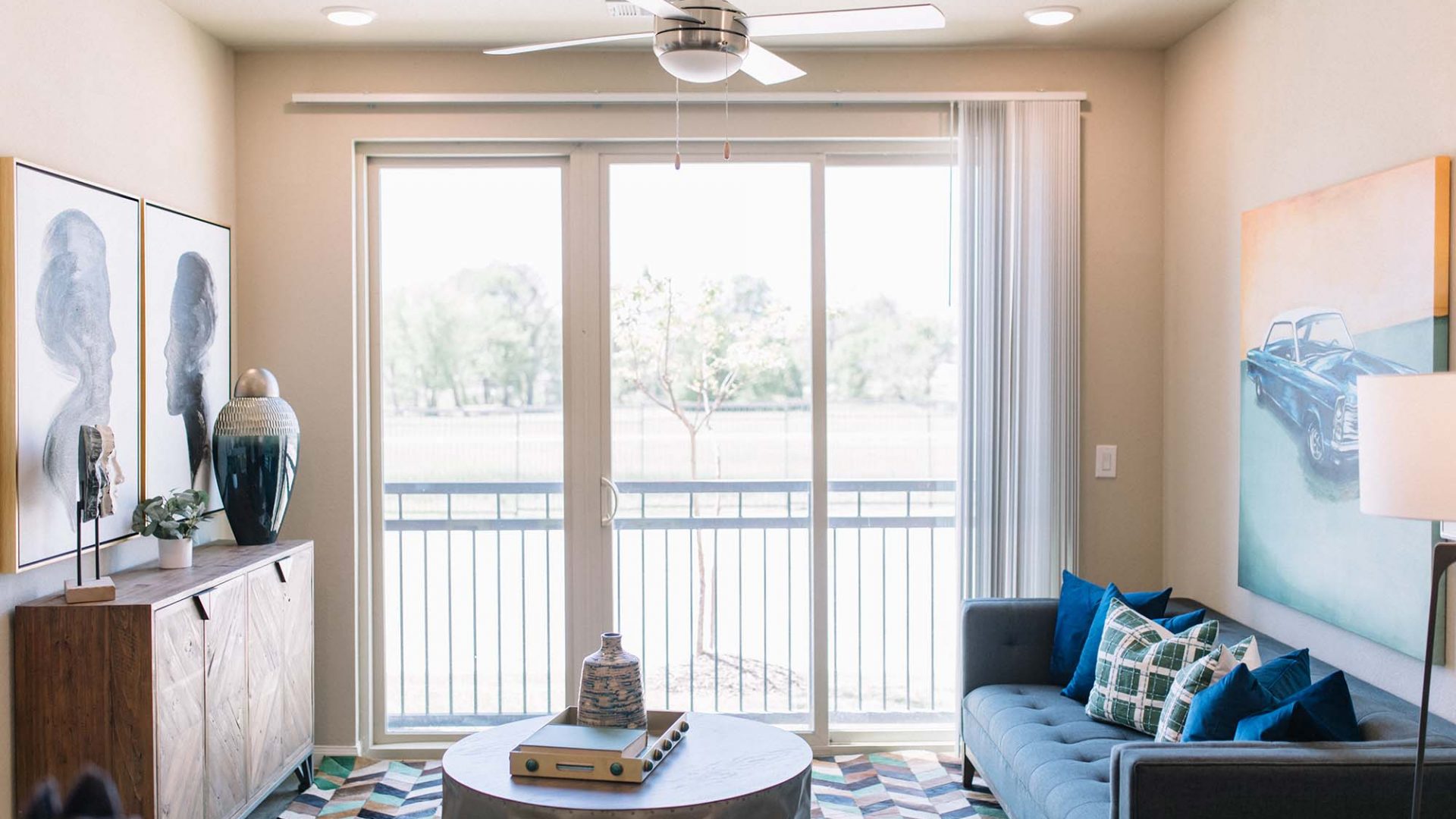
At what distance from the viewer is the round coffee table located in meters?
2.28

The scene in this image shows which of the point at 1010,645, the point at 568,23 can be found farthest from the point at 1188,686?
the point at 568,23

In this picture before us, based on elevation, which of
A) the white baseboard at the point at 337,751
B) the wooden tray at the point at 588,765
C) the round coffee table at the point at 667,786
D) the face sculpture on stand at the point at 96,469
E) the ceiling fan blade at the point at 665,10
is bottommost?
the white baseboard at the point at 337,751

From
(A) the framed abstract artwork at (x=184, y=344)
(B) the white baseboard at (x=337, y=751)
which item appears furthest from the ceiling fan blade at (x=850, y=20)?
(B) the white baseboard at (x=337, y=751)

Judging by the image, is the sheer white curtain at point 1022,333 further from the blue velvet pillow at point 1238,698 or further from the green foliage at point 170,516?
the green foliage at point 170,516

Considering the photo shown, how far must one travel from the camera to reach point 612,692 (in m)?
2.62

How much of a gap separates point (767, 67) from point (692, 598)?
2151 mm

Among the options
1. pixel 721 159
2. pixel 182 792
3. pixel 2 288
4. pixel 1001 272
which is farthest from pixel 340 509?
pixel 1001 272

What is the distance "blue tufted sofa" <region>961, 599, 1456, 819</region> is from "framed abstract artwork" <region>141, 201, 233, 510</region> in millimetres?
2685

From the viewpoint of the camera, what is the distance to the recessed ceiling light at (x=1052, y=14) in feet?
11.5

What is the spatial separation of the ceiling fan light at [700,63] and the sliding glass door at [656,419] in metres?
A: 1.53

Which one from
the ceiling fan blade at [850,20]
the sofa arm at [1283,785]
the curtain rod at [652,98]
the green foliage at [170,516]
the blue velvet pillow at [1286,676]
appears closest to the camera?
the sofa arm at [1283,785]

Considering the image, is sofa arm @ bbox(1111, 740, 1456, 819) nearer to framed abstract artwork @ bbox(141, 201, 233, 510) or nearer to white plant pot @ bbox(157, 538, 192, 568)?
white plant pot @ bbox(157, 538, 192, 568)

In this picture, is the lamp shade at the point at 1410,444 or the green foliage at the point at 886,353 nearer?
the lamp shade at the point at 1410,444

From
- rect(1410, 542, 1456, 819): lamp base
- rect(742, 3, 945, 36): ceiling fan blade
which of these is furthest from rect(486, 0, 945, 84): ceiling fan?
rect(1410, 542, 1456, 819): lamp base
